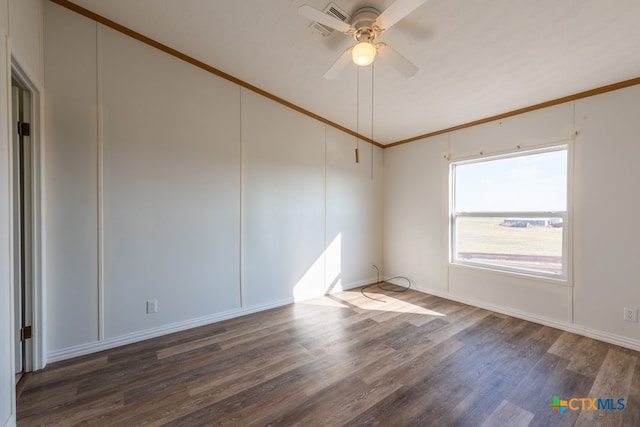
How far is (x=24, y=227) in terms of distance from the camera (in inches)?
77.1

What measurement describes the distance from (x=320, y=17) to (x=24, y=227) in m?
2.61

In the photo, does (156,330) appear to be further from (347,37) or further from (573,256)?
(573,256)

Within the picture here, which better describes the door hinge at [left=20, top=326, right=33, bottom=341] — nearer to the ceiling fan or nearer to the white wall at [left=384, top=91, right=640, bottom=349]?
the ceiling fan

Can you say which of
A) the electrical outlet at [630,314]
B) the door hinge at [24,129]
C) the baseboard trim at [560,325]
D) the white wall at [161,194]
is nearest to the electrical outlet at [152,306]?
the white wall at [161,194]

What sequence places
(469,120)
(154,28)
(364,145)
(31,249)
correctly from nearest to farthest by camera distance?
(31,249) < (154,28) < (469,120) < (364,145)

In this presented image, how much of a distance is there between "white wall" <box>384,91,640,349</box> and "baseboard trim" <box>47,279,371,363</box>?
2.68 m

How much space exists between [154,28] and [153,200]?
→ 5.22 feet

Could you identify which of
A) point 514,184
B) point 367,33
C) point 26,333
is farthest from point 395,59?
point 26,333

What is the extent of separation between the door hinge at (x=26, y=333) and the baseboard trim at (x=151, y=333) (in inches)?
9.6

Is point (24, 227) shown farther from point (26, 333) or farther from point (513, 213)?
point (513, 213)

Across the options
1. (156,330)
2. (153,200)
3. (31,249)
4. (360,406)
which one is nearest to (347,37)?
(153,200)

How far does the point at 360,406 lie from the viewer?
1693 millimetres

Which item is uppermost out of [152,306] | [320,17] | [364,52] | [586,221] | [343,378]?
[320,17]

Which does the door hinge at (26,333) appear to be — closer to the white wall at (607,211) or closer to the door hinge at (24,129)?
the door hinge at (24,129)
